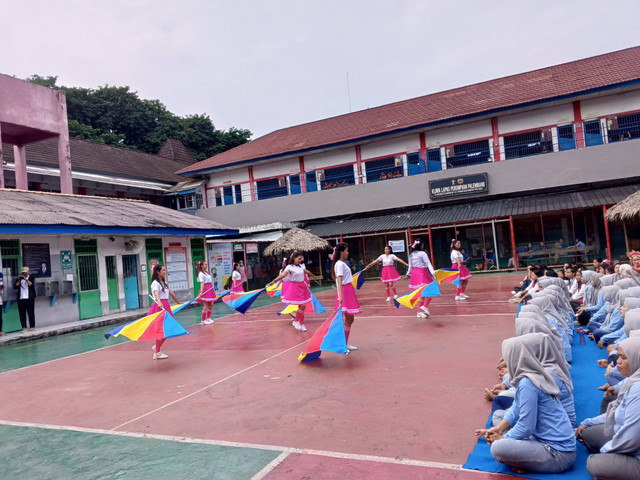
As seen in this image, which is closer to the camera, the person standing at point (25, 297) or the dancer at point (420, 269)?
the dancer at point (420, 269)

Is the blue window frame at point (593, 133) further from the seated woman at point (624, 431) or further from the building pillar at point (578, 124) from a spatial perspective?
the seated woman at point (624, 431)

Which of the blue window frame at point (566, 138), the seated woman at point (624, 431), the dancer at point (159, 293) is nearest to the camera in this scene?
the seated woman at point (624, 431)

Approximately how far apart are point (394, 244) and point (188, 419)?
20197 mm

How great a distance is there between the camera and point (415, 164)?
24.8 metres

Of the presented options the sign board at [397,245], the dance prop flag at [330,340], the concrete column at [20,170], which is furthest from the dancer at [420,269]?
the concrete column at [20,170]

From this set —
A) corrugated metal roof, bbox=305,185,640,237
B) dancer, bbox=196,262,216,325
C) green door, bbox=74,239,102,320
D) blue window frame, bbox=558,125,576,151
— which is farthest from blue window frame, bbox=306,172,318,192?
dancer, bbox=196,262,216,325

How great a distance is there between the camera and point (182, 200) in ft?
103

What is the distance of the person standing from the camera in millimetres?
12930

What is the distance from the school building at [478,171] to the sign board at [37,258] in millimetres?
13568

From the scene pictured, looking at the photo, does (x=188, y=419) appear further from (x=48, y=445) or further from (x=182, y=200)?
(x=182, y=200)

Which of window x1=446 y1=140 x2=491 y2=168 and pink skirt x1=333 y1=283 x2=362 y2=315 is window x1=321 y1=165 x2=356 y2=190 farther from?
pink skirt x1=333 y1=283 x2=362 y2=315

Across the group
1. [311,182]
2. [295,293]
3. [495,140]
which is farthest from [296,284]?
[311,182]

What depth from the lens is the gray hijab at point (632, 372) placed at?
3.06 m

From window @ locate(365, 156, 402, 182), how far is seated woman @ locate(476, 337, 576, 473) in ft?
73.7
